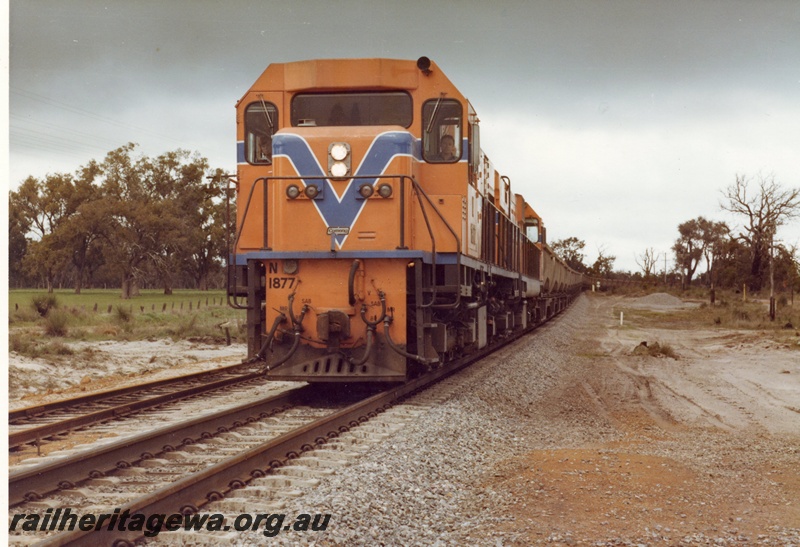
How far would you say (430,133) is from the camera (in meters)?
9.52

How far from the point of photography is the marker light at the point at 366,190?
8.82 m

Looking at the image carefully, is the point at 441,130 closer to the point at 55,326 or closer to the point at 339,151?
the point at 339,151

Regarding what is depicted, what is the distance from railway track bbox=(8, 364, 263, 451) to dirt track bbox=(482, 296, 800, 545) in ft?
13.6

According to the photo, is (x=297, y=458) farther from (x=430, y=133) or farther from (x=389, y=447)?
(x=430, y=133)

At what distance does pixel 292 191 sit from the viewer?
8945mm

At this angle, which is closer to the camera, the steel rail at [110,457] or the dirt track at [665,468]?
the dirt track at [665,468]

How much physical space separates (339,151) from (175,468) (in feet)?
14.0

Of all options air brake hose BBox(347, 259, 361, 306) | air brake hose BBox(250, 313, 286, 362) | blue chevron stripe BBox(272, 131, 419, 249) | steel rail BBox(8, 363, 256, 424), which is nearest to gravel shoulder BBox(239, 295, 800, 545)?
air brake hose BBox(347, 259, 361, 306)

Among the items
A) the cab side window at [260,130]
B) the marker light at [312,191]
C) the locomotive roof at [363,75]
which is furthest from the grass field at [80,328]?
the locomotive roof at [363,75]

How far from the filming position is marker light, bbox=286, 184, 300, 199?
29.3 feet

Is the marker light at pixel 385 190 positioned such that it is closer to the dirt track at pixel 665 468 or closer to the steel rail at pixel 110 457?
the steel rail at pixel 110 457

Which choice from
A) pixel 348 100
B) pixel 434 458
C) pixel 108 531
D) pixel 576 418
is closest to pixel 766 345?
pixel 576 418

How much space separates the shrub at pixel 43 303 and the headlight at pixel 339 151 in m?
18.4

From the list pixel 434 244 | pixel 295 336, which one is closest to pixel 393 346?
pixel 295 336
